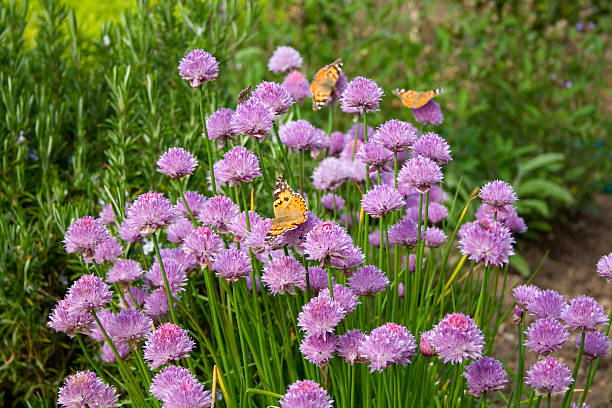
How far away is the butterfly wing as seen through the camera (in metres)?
1.41

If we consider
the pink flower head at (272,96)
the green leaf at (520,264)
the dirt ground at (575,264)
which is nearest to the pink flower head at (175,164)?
the pink flower head at (272,96)

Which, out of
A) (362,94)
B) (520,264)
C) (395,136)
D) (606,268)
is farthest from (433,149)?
(520,264)

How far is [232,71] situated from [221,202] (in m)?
2.69

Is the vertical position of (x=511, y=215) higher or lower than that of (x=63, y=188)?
higher

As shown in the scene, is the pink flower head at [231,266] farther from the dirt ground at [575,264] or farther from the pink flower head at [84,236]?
the dirt ground at [575,264]

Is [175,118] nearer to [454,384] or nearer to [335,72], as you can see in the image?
[335,72]

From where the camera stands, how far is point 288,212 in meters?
1.43

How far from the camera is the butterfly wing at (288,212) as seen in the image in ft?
4.62

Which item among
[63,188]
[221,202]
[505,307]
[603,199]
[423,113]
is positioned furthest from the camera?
[603,199]

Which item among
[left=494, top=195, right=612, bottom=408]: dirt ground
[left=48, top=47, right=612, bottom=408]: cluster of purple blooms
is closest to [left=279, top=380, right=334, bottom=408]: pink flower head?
[left=48, top=47, right=612, bottom=408]: cluster of purple blooms

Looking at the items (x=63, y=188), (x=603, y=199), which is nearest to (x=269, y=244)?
(x=63, y=188)

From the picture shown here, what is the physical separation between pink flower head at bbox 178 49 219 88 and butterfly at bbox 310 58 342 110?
21.0 inches

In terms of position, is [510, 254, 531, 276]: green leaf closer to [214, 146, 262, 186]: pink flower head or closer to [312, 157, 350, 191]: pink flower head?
[312, 157, 350, 191]: pink flower head

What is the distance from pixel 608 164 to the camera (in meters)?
4.62
